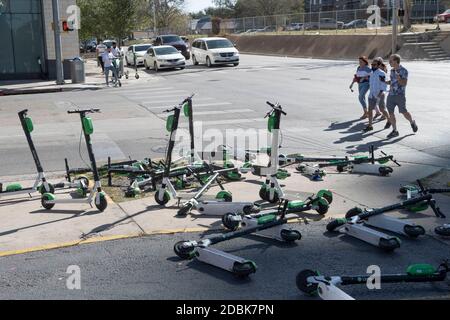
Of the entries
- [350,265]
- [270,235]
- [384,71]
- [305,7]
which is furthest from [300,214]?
[305,7]

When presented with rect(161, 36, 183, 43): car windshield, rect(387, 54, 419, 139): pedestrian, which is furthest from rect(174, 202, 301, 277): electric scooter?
rect(161, 36, 183, 43): car windshield

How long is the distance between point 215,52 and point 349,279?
31.5 meters

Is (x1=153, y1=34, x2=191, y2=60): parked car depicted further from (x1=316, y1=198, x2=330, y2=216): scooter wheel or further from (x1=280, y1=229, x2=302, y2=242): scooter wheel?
(x1=280, y1=229, x2=302, y2=242): scooter wheel

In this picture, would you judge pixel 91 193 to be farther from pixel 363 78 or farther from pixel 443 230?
pixel 363 78

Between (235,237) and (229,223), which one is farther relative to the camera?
(229,223)

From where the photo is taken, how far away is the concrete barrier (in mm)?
43522

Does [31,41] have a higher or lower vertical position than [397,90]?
higher

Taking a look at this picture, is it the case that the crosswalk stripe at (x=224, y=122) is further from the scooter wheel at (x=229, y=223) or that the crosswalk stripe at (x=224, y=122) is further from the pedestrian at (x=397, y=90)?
the scooter wheel at (x=229, y=223)

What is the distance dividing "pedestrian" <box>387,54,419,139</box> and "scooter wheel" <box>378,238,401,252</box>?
7.15 m

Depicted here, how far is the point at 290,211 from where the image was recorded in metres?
6.85

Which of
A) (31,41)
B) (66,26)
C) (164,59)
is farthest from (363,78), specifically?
(164,59)

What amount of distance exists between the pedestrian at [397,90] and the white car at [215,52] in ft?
76.7

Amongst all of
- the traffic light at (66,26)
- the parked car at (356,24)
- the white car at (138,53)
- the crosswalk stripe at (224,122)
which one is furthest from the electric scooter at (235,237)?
the parked car at (356,24)

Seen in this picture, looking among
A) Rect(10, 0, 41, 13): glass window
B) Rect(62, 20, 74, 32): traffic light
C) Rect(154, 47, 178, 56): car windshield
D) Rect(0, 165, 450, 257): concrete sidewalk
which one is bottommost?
Rect(0, 165, 450, 257): concrete sidewalk
